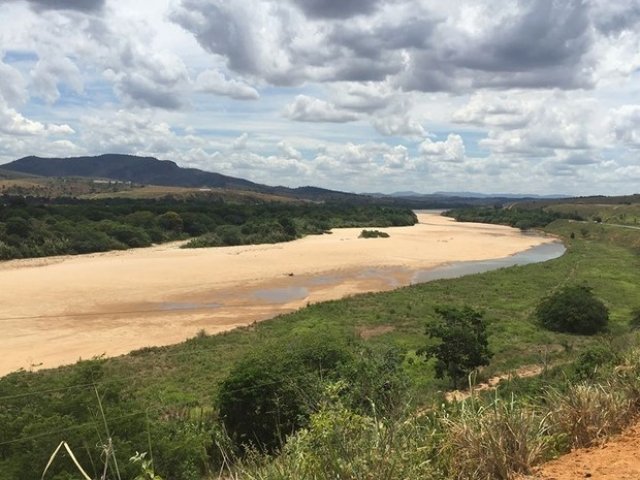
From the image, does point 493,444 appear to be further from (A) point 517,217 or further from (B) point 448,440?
(A) point 517,217

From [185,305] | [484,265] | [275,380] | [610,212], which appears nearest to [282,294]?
[185,305]

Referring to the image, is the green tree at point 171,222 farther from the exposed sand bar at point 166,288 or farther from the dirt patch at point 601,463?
the dirt patch at point 601,463

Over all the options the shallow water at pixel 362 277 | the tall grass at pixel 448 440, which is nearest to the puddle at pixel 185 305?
the shallow water at pixel 362 277

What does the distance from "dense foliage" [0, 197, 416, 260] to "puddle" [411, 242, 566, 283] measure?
30681 mm

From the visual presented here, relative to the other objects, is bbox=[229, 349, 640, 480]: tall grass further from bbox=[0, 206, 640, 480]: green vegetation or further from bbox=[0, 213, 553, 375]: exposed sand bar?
bbox=[0, 213, 553, 375]: exposed sand bar

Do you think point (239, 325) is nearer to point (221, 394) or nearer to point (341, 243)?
point (221, 394)

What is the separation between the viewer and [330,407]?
5027 mm

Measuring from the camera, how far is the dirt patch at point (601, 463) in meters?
4.91

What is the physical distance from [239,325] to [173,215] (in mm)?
56683

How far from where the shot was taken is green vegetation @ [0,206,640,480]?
15.8ft

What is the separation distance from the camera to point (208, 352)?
2378 cm

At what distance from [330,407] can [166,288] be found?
39.2 meters

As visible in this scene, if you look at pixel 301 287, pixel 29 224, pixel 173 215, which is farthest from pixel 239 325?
pixel 173 215

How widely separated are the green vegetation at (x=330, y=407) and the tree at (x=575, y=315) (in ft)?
2.74
